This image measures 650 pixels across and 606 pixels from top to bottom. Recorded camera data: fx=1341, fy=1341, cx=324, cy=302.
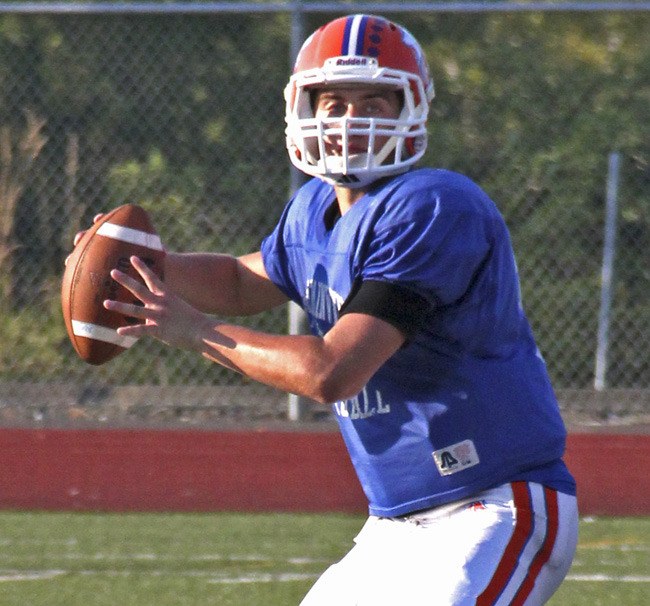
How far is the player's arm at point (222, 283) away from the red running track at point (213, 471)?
10.6 ft

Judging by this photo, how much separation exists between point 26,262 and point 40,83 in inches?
37.3

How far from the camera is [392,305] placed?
2.51 metres

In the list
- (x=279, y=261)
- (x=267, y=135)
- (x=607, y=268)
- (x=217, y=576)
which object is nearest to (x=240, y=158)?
(x=267, y=135)

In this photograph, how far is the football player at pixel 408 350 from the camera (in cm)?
253

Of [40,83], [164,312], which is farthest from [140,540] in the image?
[164,312]

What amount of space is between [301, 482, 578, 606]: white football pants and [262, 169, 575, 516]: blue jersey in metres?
0.04

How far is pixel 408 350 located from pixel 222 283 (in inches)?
32.2

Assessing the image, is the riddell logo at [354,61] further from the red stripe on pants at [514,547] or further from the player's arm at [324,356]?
the red stripe on pants at [514,547]

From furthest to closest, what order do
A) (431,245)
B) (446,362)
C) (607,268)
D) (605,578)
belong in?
(607,268) < (605,578) < (446,362) < (431,245)

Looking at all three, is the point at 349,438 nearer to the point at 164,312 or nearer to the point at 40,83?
the point at 164,312

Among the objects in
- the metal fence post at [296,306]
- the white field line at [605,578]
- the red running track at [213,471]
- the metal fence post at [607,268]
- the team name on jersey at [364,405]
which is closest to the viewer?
the team name on jersey at [364,405]

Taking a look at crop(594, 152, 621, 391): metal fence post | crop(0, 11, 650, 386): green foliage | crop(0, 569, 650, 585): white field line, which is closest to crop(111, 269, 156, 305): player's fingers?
crop(0, 569, 650, 585): white field line

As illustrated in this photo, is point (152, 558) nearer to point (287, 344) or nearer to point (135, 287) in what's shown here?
point (135, 287)

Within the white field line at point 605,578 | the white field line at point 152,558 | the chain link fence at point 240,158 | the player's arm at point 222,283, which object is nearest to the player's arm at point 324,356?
the player's arm at point 222,283
